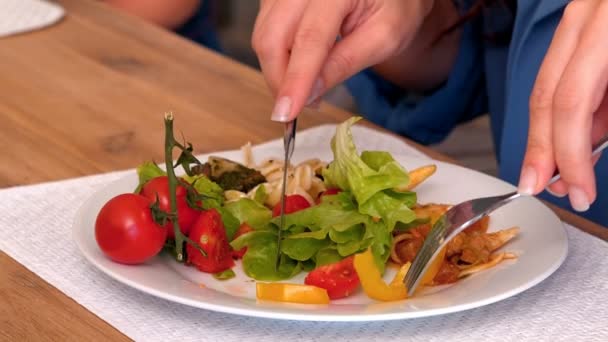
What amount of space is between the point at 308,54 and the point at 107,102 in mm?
482

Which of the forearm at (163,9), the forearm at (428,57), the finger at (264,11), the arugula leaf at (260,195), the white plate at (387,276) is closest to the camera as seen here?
the white plate at (387,276)

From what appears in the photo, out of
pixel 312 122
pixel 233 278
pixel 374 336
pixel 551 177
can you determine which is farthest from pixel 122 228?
pixel 312 122

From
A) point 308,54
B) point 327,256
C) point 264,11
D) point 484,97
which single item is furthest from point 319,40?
point 484,97

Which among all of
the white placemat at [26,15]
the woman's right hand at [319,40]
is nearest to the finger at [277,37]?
the woman's right hand at [319,40]

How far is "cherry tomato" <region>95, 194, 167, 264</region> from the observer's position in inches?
33.0

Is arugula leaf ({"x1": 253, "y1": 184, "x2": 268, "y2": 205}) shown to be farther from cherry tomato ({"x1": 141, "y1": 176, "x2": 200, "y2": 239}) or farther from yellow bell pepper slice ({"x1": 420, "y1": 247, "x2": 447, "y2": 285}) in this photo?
yellow bell pepper slice ({"x1": 420, "y1": 247, "x2": 447, "y2": 285})

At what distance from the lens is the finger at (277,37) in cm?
102

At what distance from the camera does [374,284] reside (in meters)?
0.82

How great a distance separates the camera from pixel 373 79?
172cm

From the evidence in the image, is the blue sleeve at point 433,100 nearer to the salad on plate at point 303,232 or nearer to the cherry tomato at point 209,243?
the salad on plate at point 303,232

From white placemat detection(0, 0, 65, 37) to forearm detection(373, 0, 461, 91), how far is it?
0.57 metres

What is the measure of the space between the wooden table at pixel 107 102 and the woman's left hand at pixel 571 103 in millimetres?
253

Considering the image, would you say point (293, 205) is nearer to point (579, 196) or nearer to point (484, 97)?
point (579, 196)

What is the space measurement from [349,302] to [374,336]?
5 centimetres
